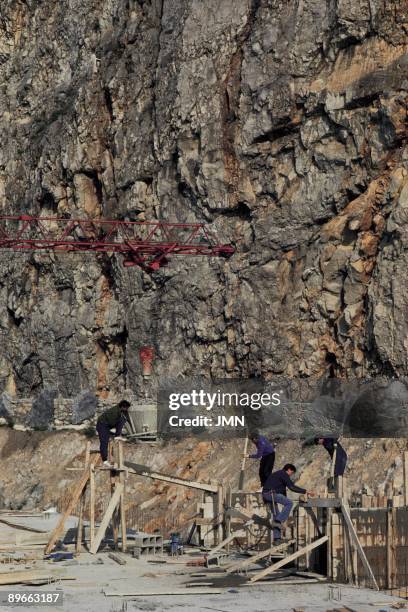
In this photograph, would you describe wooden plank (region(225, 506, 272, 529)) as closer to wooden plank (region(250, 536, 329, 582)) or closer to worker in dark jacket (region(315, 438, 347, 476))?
worker in dark jacket (region(315, 438, 347, 476))

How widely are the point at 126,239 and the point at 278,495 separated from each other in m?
32.3

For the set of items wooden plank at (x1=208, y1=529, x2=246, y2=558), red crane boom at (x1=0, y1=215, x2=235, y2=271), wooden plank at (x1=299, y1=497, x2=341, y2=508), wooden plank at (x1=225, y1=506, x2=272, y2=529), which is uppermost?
red crane boom at (x1=0, y1=215, x2=235, y2=271)

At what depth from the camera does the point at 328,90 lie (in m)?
48.2

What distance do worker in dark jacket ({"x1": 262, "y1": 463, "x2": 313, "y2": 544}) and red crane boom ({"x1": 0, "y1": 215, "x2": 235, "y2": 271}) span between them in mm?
26816

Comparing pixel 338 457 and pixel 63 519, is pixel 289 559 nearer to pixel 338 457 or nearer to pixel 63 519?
pixel 338 457

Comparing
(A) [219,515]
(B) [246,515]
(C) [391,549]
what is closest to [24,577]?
(B) [246,515]

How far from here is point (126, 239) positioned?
186 ft

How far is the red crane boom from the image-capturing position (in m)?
54.0

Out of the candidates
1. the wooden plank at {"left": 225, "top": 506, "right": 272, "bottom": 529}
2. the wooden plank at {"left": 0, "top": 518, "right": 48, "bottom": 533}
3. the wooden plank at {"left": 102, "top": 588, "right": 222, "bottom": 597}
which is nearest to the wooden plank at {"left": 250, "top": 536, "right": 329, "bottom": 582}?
the wooden plank at {"left": 102, "top": 588, "right": 222, "bottom": 597}

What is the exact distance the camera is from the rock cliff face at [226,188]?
4594cm

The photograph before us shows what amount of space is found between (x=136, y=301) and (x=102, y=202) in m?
8.53

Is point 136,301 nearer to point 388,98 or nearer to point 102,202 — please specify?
point 102,202

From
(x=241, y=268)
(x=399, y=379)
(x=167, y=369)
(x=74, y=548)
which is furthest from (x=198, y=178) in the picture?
(x=74, y=548)

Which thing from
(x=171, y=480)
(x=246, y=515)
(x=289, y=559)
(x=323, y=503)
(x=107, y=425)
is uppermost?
(x=107, y=425)
